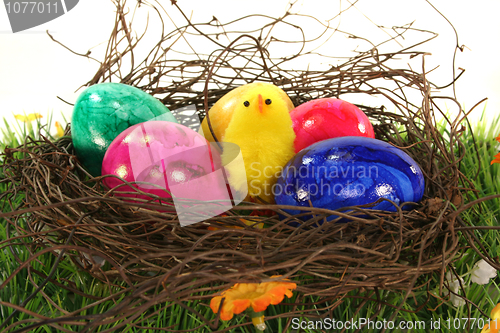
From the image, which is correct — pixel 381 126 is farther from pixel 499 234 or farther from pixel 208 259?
pixel 208 259

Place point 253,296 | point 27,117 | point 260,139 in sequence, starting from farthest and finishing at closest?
1. point 27,117
2. point 260,139
3. point 253,296

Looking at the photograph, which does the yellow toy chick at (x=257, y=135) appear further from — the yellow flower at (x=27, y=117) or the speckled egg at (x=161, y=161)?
the yellow flower at (x=27, y=117)

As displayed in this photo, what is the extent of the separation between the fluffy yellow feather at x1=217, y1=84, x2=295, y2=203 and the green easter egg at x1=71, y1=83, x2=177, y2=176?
19 centimetres

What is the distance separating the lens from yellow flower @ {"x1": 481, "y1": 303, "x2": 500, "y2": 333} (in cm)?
66

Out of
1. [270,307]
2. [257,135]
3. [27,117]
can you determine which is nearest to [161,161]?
[257,135]

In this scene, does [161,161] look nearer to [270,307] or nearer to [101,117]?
[101,117]

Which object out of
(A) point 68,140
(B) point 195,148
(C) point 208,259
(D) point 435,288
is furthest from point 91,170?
(D) point 435,288

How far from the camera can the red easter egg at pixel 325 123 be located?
87 centimetres

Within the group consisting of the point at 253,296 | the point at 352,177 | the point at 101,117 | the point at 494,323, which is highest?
the point at 101,117

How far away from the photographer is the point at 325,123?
87cm

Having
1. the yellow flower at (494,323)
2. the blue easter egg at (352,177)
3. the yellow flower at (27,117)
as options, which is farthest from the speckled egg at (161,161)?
the yellow flower at (27,117)

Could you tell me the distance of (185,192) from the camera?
2.45 ft

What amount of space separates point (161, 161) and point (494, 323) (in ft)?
2.12

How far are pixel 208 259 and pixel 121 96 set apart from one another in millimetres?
494
